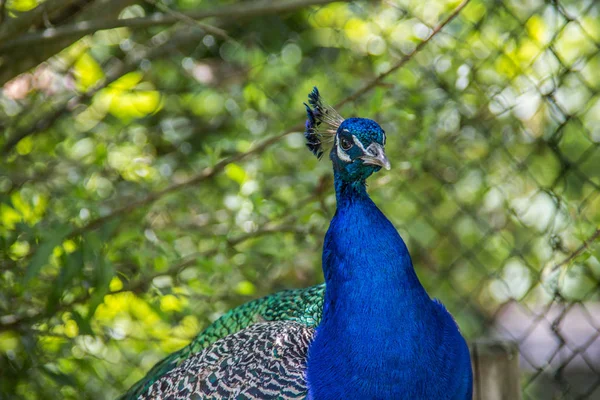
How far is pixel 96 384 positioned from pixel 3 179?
68cm

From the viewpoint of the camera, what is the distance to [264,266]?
2.18m

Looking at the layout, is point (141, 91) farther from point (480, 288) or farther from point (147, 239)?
point (480, 288)

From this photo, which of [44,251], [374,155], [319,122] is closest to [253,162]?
[319,122]

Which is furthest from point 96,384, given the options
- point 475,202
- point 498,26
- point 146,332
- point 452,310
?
point 498,26

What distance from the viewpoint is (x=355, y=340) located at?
1.27 meters

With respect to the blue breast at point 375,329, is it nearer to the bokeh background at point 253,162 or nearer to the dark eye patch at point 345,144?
the dark eye patch at point 345,144

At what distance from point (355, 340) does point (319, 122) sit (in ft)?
1.55

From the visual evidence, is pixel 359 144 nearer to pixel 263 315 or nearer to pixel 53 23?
pixel 263 315

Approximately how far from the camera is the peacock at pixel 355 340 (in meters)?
1.25

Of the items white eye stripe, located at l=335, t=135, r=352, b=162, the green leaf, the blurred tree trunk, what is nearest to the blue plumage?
white eye stripe, located at l=335, t=135, r=352, b=162

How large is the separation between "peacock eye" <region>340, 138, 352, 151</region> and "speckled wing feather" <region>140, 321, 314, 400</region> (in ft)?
1.13

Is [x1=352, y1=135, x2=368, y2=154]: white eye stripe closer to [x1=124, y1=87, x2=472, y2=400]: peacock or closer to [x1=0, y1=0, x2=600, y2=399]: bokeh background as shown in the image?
[x1=124, y1=87, x2=472, y2=400]: peacock

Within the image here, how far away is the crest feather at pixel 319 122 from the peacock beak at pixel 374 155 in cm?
21

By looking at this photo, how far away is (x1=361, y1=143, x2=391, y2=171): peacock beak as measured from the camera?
1.29 meters
